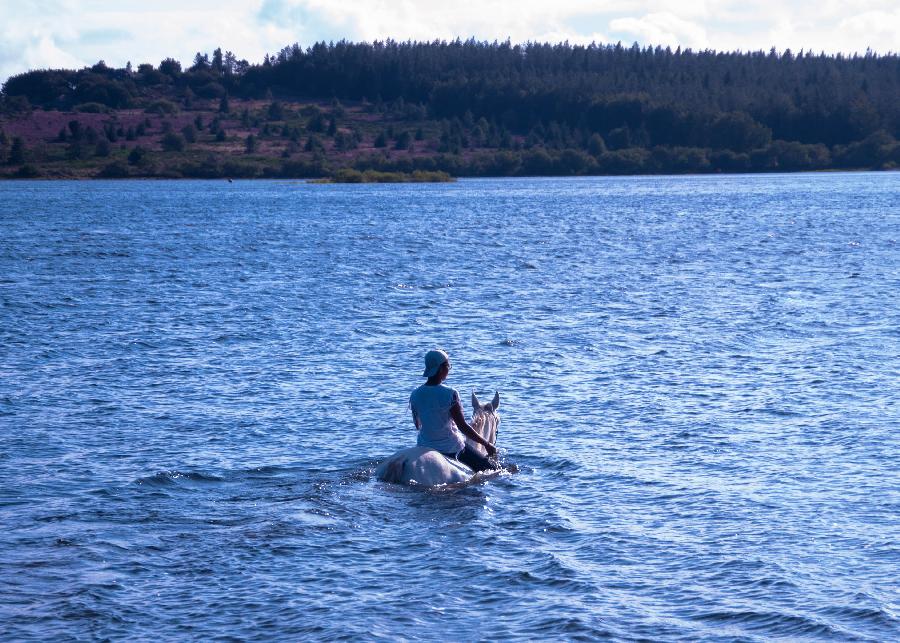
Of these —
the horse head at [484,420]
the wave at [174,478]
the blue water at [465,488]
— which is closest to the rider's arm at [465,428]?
the horse head at [484,420]

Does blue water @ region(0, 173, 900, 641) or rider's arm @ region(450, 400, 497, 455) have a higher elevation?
rider's arm @ region(450, 400, 497, 455)

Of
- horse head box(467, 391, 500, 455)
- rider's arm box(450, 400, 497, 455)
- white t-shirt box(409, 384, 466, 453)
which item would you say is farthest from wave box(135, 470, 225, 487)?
horse head box(467, 391, 500, 455)

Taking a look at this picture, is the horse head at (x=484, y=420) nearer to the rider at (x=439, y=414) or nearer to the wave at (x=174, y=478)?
the rider at (x=439, y=414)

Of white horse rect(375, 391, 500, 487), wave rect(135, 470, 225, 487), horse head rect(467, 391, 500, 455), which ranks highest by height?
horse head rect(467, 391, 500, 455)

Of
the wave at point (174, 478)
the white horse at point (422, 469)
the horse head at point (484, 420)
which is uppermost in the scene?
the horse head at point (484, 420)

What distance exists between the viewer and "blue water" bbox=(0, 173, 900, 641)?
1213cm

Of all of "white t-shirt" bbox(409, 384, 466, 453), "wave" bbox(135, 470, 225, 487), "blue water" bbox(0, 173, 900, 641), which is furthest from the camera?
"wave" bbox(135, 470, 225, 487)

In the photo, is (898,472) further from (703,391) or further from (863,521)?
(703,391)

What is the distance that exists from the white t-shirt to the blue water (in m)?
0.70

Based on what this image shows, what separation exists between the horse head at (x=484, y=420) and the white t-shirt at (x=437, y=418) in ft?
1.22

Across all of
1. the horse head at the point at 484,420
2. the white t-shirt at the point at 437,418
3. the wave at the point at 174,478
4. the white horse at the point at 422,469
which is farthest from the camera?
the horse head at the point at 484,420

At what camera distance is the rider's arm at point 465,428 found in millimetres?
Result: 16344

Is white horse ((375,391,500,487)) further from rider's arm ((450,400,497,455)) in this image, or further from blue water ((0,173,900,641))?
rider's arm ((450,400,497,455))

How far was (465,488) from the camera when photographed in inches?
658
